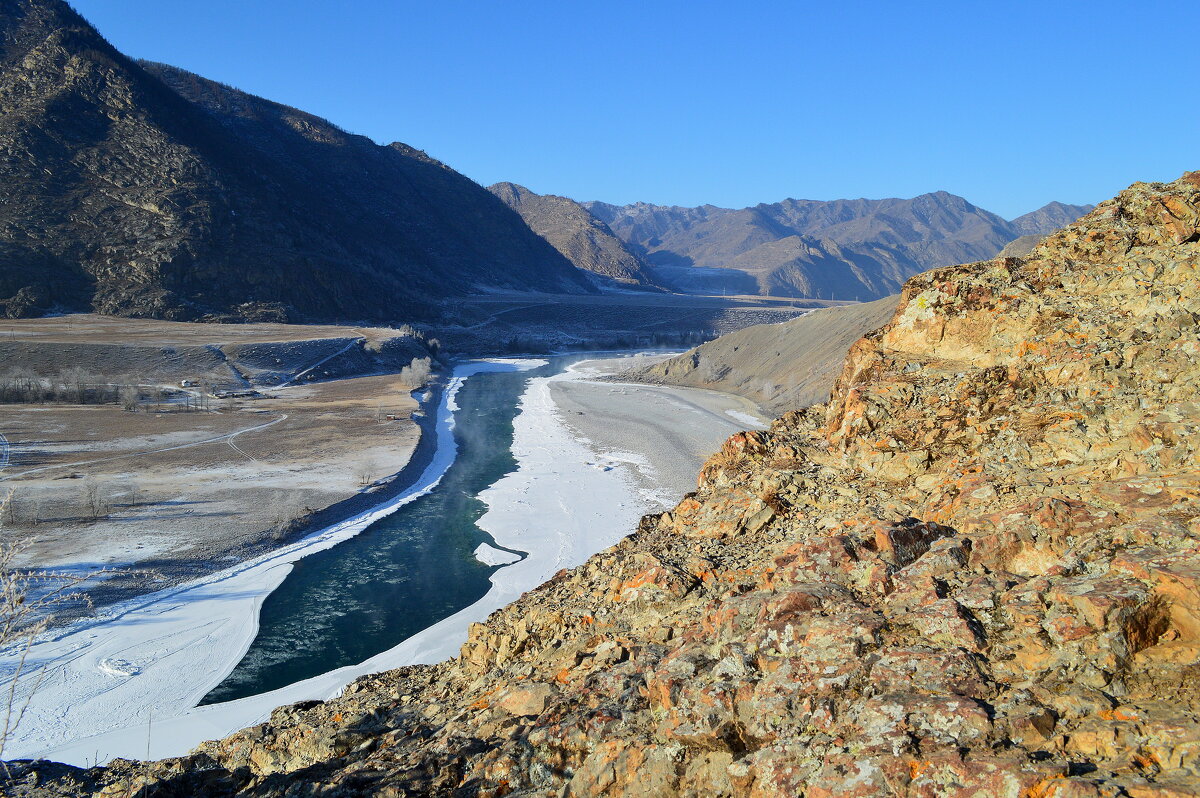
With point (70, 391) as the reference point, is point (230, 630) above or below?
below

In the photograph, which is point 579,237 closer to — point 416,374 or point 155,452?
point 416,374

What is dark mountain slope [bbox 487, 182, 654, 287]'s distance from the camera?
519ft

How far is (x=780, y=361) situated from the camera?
46156 millimetres

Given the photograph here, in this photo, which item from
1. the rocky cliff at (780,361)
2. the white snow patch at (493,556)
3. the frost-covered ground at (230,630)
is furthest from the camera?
the rocky cliff at (780,361)

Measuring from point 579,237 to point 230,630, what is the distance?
158m

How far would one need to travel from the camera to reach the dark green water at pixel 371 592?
1385cm

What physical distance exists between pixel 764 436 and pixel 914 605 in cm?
363

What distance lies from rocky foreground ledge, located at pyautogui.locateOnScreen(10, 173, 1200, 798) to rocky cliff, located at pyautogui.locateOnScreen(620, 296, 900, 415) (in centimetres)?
3045

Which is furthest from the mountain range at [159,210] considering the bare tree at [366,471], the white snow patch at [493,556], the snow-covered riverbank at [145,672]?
the white snow patch at [493,556]

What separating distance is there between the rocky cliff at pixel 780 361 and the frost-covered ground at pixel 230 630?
45.9 feet

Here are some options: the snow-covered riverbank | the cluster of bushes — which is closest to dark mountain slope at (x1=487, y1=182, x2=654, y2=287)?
the cluster of bushes

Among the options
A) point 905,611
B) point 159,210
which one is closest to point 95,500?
point 905,611

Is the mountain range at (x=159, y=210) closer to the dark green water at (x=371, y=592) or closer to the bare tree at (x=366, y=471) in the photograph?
the bare tree at (x=366, y=471)

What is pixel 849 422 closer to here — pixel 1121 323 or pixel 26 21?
pixel 1121 323
